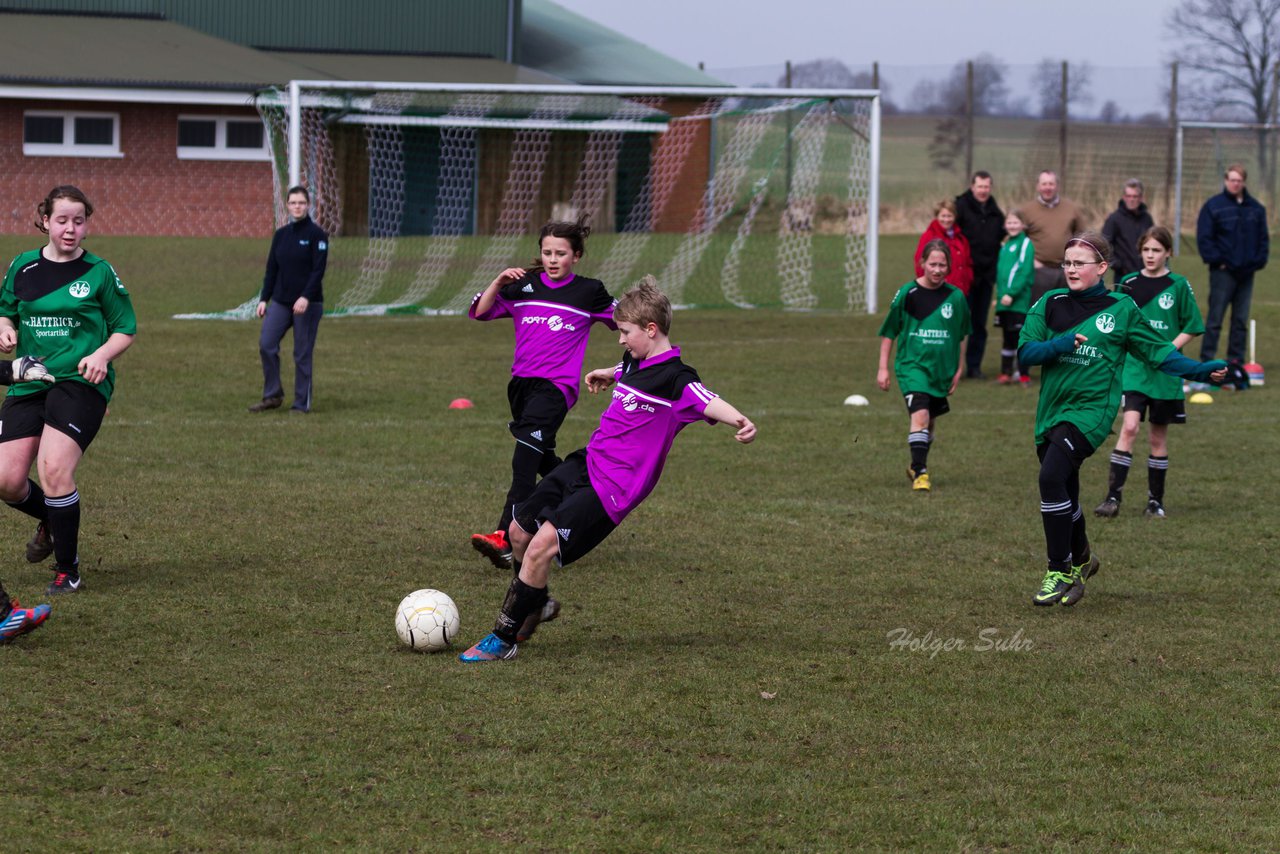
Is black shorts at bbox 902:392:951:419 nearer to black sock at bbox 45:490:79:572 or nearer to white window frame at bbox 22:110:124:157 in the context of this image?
black sock at bbox 45:490:79:572

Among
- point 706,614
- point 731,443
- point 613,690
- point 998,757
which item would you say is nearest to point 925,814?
point 998,757

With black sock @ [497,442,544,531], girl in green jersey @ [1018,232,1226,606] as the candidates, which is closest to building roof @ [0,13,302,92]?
black sock @ [497,442,544,531]

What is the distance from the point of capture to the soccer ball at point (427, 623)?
21.5 ft

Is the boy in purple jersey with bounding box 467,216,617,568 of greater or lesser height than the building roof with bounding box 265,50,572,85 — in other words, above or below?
below

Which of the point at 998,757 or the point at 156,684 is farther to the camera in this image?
the point at 156,684

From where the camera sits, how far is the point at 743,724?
5.75m

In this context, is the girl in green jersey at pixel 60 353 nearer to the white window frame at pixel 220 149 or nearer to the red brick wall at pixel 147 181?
the red brick wall at pixel 147 181

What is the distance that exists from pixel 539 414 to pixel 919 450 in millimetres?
3611

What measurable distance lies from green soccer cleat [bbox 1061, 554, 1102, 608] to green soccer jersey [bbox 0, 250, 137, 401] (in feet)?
15.4

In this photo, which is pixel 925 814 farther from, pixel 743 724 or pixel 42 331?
pixel 42 331

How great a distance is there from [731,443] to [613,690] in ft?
21.6

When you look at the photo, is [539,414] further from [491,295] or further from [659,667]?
[659,667]

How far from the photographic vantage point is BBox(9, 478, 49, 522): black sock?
7.59 meters

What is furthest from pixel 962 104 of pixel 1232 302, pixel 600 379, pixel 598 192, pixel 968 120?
pixel 600 379
